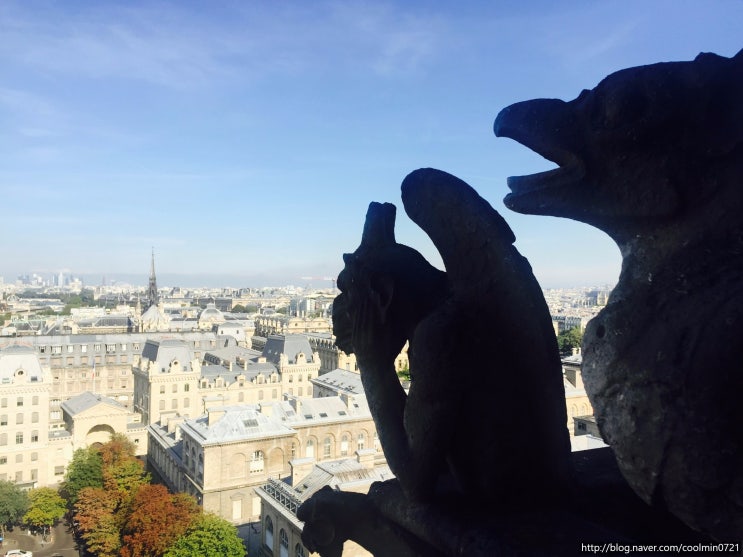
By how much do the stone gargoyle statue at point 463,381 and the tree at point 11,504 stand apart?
44246 mm

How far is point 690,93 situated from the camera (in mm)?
2539

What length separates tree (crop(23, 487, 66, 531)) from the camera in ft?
129

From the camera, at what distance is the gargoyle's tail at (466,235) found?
338cm

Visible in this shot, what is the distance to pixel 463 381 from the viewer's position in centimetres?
330

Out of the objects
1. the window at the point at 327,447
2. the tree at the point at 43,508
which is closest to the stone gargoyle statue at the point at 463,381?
the window at the point at 327,447

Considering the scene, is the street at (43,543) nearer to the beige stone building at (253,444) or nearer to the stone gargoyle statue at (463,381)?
the beige stone building at (253,444)

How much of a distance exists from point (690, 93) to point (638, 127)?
0.25 metres

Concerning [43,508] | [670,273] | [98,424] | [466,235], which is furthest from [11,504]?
[670,273]

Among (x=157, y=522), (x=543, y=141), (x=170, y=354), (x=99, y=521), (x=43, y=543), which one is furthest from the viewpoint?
(x=170, y=354)

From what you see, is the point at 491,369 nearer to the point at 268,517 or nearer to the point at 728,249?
the point at 728,249

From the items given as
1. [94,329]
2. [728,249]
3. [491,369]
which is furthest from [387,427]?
[94,329]

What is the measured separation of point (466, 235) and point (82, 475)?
4442 cm

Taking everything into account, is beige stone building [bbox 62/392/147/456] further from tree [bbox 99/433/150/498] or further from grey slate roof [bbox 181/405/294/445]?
grey slate roof [bbox 181/405/294/445]

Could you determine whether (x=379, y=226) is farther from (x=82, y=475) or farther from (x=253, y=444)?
(x=82, y=475)
